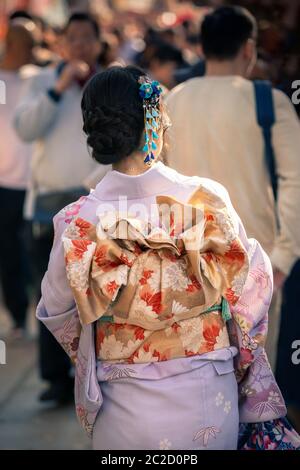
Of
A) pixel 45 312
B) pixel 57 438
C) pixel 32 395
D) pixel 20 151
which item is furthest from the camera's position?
pixel 20 151

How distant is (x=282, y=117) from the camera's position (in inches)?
174

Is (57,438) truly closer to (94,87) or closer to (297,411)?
(297,411)

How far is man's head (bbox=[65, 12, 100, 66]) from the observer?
596 cm

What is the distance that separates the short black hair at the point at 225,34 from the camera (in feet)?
15.2

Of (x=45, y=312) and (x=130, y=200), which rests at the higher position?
(x=130, y=200)

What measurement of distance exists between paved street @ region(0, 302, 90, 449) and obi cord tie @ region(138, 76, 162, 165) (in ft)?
8.30

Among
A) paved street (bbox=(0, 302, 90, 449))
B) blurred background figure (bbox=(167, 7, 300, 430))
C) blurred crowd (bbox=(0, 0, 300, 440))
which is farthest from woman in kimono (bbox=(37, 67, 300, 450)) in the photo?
paved street (bbox=(0, 302, 90, 449))

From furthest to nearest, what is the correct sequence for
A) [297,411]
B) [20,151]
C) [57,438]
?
[20,151]
[57,438]
[297,411]

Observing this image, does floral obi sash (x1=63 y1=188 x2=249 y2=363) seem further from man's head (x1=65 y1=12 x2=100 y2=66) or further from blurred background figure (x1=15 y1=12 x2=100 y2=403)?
man's head (x1=65 y1=12 x2=100 y2=66)

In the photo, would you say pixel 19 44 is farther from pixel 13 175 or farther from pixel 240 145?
pixel 240 145

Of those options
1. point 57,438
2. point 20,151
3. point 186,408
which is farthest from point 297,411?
point 20,151

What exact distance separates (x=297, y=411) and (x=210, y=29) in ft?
6.21

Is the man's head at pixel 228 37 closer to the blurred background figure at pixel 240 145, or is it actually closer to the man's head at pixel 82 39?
the blurred background figure at pixel 240 145
